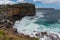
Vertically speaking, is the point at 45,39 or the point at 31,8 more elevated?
the point at 45,39

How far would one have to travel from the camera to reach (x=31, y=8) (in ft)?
222

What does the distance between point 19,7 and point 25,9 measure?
11.3ft

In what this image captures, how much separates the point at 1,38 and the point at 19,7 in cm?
5174

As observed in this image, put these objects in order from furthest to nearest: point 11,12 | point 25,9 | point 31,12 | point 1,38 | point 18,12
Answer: point 31,12 → point 25,9 → point 18,12 → point 11,12 → point 1,38

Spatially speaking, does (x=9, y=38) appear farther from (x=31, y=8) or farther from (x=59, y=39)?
(x=31, y=8)

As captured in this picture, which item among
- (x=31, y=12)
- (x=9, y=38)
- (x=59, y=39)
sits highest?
(x=9, y=38)

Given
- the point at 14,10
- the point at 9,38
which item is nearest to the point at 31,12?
the point at 14,10

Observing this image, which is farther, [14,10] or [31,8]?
[31,8]

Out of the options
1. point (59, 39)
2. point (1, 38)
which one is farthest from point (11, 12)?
point (1, 38)

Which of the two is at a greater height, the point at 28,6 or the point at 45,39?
the point at 45,39

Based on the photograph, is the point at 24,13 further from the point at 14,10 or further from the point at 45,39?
the point at 45,39

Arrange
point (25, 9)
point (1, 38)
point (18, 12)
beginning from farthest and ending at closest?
1. point (25, 9)
2. point (18, 12)
3. point (1, 38)

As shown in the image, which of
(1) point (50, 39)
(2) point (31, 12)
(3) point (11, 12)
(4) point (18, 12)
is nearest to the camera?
(1) point (50, 39)

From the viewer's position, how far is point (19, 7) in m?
61.0
